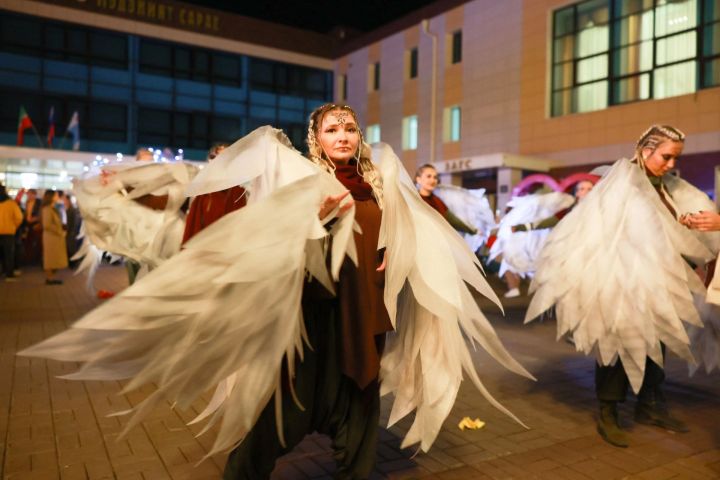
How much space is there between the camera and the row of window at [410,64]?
2583 centimetres

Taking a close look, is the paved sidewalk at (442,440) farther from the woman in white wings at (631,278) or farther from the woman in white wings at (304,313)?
the woman in white wings at (304,313)

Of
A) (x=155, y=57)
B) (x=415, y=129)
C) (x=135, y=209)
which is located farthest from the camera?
(x=155, y=57)

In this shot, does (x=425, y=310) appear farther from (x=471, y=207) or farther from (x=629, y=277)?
(x=471, y=207)

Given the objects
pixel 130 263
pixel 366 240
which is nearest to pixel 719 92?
pixel 130 263

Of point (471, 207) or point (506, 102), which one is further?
point (506, 102)

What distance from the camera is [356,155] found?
3.07m

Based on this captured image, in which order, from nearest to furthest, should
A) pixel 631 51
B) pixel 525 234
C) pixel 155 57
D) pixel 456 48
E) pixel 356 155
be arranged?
pixel 356 155
pixel 525 234
pixel 631 51
pixel 456 48
pixel 155 57

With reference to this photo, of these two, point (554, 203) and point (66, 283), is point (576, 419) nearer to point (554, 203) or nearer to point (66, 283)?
point (554, 203)

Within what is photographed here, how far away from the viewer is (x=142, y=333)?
2.36m

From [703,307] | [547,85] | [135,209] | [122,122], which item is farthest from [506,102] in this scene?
[703,307]

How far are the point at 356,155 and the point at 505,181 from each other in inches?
726


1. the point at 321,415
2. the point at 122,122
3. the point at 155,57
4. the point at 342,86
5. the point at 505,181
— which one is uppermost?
the point at 155,57

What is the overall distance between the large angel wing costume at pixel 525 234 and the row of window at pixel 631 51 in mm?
11229

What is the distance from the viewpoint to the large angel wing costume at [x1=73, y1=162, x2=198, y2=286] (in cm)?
596
